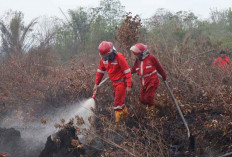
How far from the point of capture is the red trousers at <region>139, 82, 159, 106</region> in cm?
556

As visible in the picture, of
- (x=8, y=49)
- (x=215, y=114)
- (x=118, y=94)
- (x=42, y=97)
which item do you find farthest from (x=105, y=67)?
(x=8, y=49)

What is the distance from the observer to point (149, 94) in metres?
5.61

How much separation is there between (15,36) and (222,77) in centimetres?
995

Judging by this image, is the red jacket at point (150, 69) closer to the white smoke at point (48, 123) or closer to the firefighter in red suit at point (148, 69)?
the firefighter in red suit at point (148, 69)

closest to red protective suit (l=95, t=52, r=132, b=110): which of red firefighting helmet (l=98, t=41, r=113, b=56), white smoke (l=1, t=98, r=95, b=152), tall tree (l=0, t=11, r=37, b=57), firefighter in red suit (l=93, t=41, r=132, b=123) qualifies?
firefighter in red suit (l=93, t=41, r=132, b=123)

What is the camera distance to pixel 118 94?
19.1 feet

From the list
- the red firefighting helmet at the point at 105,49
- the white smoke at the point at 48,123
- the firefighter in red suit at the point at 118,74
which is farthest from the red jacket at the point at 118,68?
the white smoke at the point at 48,123

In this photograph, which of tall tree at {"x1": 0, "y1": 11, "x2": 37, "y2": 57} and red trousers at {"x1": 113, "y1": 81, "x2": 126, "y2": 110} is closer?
red trousers at {"x1": 113, "y1": 81, "x2": 126, "y2": 110}

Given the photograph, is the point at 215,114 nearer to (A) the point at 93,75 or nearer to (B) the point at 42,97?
(A) the point at 93,75

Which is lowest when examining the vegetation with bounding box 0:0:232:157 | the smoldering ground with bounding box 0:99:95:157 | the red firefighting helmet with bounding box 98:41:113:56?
the smoldering ground with bounding box 0:99:95:157

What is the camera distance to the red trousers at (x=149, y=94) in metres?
5.56

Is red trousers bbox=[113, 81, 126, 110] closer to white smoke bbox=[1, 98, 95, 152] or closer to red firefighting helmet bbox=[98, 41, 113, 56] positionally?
red firefighting helmet bbox=[98, 41, 113, 56]

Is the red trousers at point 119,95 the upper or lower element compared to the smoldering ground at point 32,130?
upper

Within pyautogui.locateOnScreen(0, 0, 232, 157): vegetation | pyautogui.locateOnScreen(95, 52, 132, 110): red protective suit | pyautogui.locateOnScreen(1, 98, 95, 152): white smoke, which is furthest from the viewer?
pyautogui.locateOnScreen(1, 98, 95, 152): white smoke
